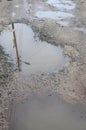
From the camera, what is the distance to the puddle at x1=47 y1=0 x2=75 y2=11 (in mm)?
14891

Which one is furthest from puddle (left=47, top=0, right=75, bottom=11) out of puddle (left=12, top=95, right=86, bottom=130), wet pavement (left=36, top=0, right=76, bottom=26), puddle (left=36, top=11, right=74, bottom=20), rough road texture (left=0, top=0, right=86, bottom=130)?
puddle (left=12, top=95, right=86, bottom=130)

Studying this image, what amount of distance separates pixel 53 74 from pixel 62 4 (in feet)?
22.3

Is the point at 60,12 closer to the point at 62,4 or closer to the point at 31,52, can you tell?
the point at 62,4

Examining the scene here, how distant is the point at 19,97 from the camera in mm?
8930

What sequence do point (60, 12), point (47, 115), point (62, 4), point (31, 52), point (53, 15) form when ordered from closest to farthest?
Result: point (47, 115) → point (31, 52) → point (53, 15) → point (60, 12) → point (62, 4)

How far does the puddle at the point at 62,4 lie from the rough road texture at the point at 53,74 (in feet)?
3.92

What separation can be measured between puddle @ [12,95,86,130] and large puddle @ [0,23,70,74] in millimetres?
1704

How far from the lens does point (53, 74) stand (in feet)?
32.3

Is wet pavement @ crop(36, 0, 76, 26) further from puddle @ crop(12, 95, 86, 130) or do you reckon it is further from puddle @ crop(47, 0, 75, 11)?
puddle @ crop(12, 95, 86, 130)

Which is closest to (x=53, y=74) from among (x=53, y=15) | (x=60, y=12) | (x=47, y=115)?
(x=47, y=115)

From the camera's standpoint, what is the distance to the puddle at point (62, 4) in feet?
48.9

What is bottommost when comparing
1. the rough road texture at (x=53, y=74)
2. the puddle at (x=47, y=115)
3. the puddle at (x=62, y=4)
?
the puddle at (x=47, y=115)

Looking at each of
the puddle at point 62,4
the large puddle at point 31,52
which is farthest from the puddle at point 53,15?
the large puddle at point 31,52

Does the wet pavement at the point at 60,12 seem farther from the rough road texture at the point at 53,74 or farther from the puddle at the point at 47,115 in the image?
the puddle at the point at 47,115
